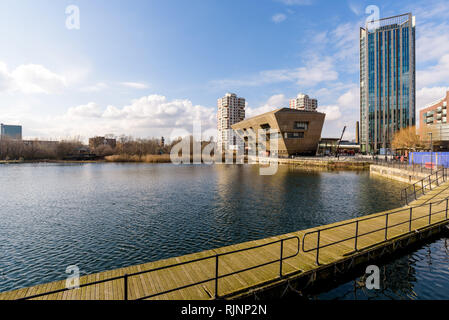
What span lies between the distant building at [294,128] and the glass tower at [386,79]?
51204 millimetres

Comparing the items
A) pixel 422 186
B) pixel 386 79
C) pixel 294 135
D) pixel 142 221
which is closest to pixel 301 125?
pixel 294 135

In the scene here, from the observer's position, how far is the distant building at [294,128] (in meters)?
82.1

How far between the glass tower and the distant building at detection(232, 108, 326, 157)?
51204mm

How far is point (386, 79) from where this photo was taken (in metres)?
121

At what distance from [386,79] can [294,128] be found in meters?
75.3

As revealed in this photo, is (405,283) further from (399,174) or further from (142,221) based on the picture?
(399,174)

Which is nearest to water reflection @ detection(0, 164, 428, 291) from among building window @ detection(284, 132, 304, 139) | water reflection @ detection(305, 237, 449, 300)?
water reflection @ detection(305, 237, 449, 300)

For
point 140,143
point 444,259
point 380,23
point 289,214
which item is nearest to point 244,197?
point 289,214

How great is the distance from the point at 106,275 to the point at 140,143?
136022mm

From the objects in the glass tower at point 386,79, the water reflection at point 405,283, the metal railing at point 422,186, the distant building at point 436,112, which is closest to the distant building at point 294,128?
the distant building at point 436,112

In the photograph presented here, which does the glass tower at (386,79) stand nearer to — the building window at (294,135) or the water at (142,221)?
the building window at (294,135)
